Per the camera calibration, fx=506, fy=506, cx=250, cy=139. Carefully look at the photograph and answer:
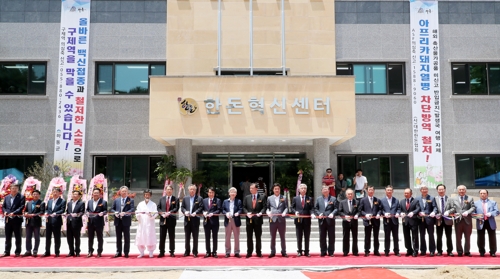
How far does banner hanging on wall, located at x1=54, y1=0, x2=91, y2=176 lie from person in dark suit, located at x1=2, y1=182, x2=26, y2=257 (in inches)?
299

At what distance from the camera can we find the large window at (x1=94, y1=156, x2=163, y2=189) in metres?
19.6

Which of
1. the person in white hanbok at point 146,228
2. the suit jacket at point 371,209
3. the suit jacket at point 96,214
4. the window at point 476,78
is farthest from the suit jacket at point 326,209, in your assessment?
the window at point 476,78

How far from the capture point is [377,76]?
1986 cm

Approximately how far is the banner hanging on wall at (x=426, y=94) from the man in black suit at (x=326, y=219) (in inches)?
358

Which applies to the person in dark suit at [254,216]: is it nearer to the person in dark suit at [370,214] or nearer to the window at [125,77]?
the person in dark suit at [370,214]

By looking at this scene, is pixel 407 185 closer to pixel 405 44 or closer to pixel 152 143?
pixel 405 44

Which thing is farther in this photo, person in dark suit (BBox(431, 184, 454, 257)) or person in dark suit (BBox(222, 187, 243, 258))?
person in dark suit (BBox(222, 187, 243, 258))

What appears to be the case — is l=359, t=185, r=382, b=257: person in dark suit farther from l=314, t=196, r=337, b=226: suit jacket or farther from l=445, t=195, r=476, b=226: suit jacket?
l=445, t=195, r=476, b=226: suit jacket

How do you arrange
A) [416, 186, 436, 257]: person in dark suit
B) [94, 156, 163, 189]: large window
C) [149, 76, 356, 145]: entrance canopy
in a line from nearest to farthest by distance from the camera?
1. [416, 186, 436, 257]: person in dark suit
2. [149, 76, 356, 145]: entrance canopy
3. [94, 156, 163, 189]: large window

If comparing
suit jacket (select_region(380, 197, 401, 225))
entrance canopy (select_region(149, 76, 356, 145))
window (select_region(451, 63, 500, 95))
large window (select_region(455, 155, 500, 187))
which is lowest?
suit jacket (select_region(380, 197, 401, 225))

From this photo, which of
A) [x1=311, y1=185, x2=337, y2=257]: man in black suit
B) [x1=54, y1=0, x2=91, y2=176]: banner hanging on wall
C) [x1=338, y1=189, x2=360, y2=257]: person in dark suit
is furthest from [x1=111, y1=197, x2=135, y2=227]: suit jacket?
[x1=54, y1=0, x2=91, y2=176]: banner hanging on wall

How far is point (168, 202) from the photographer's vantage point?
1149cm

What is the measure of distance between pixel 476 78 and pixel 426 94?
2.24 meters

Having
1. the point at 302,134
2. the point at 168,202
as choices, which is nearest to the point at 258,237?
the point at 168,202
